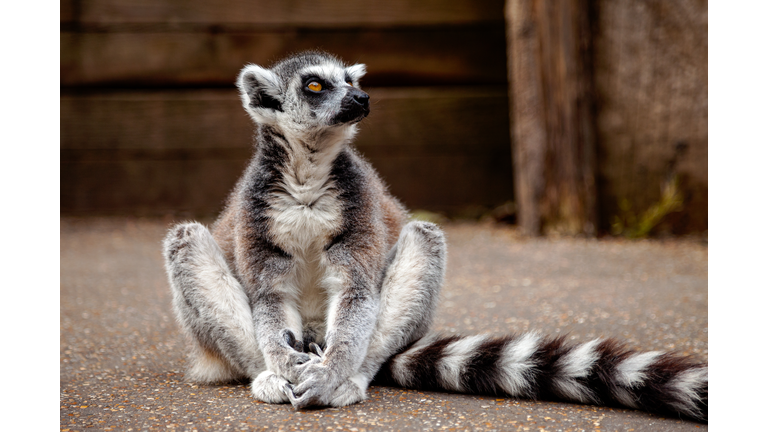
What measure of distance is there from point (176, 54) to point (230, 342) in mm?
5301

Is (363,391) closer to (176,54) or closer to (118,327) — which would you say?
(118,327)

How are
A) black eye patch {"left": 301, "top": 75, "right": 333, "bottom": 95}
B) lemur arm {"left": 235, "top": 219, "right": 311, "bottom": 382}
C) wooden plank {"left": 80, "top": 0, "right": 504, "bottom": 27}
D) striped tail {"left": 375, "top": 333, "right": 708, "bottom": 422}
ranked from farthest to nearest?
wooden plank {"left": 80, "top": 0, "right": 504, "bottom": 27} < black eye patch {"left": 301, "top": 75, "right": 333, "bottom": 95} < lemur arm {"left": 235, "top": 219, "right": 311, "bottom": 382} < striped tail {"left": 375, "top": 333, "right": 708, "bottom": 422}

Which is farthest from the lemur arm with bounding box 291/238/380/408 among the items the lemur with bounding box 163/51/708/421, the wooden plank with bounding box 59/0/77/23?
the wooden plank with bounding box 59/0/77/23

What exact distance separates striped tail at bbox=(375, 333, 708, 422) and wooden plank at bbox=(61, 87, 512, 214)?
4.80 m

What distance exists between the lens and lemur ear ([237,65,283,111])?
3.10 meters

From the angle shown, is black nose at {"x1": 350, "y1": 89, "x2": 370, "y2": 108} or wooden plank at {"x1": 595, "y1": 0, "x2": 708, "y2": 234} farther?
wooden plank at {"x1": 595, "y1": 0, "x2": 708, "y2": 234}

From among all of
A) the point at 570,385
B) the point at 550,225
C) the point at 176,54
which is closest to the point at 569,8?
the point at 550,225

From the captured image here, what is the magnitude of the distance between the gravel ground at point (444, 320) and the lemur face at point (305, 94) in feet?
3.85

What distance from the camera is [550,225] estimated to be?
6680 millimetres

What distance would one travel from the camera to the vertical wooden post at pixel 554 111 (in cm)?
637

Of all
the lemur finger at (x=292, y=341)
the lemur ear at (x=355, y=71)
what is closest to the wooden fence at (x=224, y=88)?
the lemur ear at (x=355, y=71)

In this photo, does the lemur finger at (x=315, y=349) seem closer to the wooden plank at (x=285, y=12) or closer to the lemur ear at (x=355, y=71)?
the lemur ear at (x=355, y=71)

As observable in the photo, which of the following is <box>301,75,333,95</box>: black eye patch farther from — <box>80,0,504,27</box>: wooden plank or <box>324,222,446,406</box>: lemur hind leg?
<box>80,0,504,27</box>: wooden plank

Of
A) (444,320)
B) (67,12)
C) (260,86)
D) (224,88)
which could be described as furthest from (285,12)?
(260,86)
